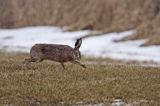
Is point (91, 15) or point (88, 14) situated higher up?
A: point (88, 14)

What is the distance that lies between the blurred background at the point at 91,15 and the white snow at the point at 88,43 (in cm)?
147

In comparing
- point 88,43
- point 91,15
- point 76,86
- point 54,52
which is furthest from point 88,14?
point 76,86

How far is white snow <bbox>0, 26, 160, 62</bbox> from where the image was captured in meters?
35.2

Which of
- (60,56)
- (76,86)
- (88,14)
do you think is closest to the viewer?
(76,86)

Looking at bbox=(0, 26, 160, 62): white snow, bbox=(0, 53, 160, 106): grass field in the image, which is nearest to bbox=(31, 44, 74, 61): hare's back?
bbox=(0, 53, 160, 106): grass field

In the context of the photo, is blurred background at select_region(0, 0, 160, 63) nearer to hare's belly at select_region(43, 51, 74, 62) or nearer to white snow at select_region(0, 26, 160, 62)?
white snow at select_region(0, 26, 160, 62)

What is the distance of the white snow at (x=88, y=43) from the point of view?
35250 mm

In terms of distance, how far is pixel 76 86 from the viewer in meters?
14.0

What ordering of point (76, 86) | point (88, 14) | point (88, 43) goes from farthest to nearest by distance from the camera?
point (88, 14)
point (88, 43)
point (76, 86)

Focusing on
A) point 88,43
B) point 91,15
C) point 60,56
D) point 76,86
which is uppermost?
point 91,15

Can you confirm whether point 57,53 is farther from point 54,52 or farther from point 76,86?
point 76,86

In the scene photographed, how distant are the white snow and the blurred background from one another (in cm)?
147

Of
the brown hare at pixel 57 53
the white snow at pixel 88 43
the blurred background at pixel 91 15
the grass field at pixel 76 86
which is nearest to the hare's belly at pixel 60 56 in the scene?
the brown hare at pixel 57 53

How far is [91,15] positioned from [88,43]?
12.6 m
